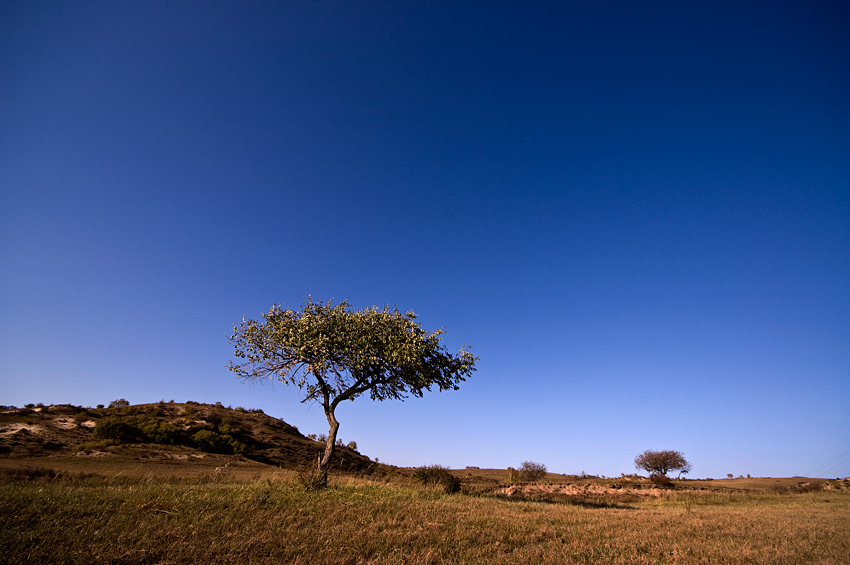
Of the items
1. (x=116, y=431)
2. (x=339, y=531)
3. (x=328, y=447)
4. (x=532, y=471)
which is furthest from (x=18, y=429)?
(x=532, y=471)

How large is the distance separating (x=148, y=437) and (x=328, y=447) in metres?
25.1

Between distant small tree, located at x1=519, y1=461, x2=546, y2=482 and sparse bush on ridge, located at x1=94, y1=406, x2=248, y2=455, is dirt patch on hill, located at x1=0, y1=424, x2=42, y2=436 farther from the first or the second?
distant small tree, located at x1=519, y1=461, x2=546, y2=482

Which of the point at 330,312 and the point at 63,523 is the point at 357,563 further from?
the point at 330,312

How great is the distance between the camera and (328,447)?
52.6 ft

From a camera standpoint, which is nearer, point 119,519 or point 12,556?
point 12,556

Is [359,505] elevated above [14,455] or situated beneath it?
elevated above

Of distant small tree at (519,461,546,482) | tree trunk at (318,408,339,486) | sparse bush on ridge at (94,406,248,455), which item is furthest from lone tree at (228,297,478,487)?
distant small tree at (519,461,546,482)

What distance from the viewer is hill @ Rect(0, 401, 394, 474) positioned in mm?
25797

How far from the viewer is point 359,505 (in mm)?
10281

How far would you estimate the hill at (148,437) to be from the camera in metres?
25.8

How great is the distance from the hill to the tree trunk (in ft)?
3.45

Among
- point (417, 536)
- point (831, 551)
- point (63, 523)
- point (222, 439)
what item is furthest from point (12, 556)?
point (222, 439)

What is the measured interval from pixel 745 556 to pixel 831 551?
286 centimetres

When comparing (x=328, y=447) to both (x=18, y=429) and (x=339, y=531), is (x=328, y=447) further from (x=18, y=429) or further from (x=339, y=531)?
(x=18, y=429)
